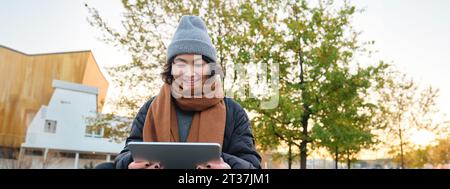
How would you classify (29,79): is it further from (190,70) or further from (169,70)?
(190,70)

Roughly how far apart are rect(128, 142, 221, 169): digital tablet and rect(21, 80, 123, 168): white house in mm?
11104

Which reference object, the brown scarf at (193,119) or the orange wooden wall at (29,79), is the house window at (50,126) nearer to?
the orange wooden wall at (29,79)

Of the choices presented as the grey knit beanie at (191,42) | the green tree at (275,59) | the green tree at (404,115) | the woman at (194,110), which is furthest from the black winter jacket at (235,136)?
the green tree at (404,115)

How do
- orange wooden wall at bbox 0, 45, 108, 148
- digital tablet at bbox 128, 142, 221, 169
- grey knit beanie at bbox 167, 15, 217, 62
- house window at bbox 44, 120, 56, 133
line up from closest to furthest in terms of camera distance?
1. digital tablet at bbox 128, 142, 221, 169
2. grey knit beanie at bbox 167, 15, 217, 62
3. orange wooden wall at bbox 0, 45, 108, 148
4. house window at bbox 44, 120, 56, 133

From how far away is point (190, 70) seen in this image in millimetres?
1423

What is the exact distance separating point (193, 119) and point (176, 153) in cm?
41

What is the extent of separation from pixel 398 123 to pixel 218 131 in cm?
879

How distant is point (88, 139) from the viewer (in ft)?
43.1

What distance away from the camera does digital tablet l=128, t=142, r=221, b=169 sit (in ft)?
3.15

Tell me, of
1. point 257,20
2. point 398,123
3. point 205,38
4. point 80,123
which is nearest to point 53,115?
point 80,123

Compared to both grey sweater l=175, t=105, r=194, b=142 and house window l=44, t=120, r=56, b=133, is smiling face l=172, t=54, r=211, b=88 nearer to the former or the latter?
grey sweater l=175, t=105, r=194, b=142

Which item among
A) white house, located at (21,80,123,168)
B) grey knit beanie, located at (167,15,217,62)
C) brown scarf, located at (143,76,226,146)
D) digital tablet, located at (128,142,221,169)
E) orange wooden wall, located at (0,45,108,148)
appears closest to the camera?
digital tablet, located at (128,142,221,169)

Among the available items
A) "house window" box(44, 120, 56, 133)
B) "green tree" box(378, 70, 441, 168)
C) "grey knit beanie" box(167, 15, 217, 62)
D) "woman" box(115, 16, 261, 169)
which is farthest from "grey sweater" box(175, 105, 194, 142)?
"house window" box(44, 120, 56, 133)
